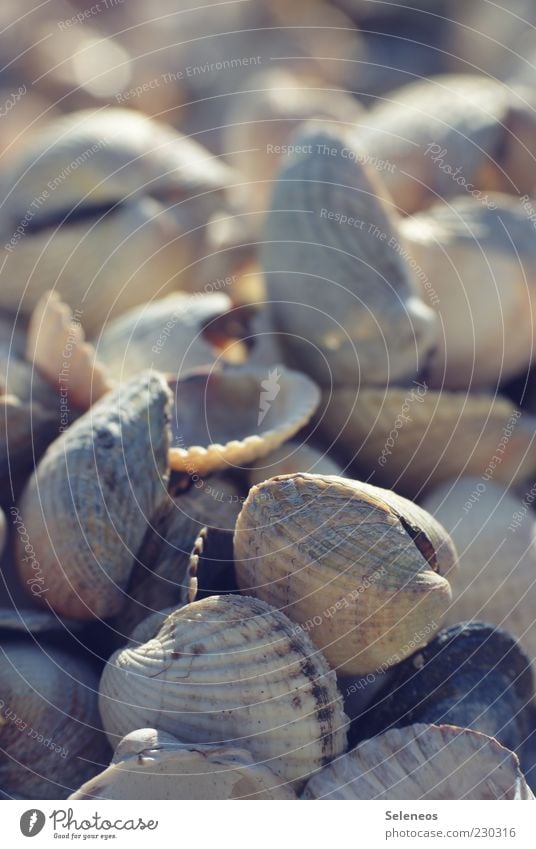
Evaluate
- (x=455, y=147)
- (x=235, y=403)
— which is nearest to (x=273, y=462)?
(x=235, y=403)

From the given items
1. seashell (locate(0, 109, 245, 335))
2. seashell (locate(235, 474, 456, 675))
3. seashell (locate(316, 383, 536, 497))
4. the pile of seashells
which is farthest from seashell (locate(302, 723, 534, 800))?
seashell (locate(0, 109, 245, 335))

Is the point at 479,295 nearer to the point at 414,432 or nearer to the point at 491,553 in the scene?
the point at 414,432

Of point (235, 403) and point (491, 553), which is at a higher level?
point (235, 403)

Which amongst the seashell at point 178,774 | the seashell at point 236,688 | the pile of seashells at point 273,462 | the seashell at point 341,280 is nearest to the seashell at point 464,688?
the pile of seashells at point 273,462

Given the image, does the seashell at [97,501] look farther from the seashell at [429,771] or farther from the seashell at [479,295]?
the seashell at [479,295]

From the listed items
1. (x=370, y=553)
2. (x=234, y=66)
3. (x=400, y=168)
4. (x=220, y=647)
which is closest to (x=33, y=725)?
(x=220, y=647)

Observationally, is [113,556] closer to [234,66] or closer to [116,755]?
[116,755]
